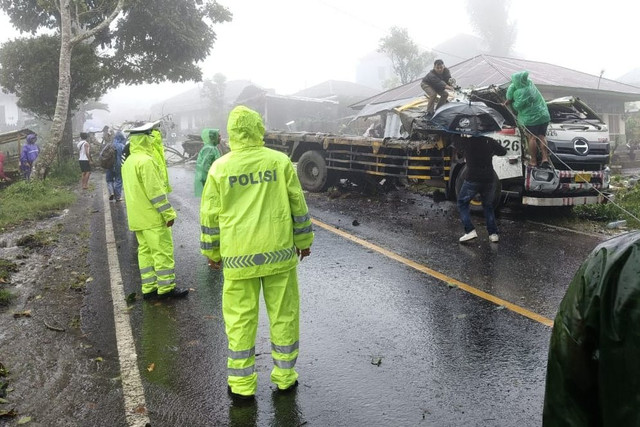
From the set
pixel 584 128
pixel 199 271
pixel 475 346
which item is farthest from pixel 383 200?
pixel 475 346

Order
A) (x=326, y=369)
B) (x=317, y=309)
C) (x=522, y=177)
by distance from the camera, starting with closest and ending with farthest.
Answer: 1. (x=326, y=369)
2. (x=317, y=309)
3. (x=522, y=177)

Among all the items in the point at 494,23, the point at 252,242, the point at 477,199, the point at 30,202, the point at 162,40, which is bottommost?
the point at 30,202

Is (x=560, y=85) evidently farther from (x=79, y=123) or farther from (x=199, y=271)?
(x=79, y=123)

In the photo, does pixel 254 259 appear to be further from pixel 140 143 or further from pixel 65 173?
pixel 65 173

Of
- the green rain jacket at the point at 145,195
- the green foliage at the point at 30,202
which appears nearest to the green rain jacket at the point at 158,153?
the green rain jacket at the point at 145,195

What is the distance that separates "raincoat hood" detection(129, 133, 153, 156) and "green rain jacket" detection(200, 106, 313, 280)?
103 inches

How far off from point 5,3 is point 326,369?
84.4 feet

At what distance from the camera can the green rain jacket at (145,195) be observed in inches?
219

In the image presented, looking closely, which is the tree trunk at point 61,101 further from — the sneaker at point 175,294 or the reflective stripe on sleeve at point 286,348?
the reflective stripe on sleeve at point 286,348

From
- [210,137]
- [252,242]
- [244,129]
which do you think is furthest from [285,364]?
[210,137]

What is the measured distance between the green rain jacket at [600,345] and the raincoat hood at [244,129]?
8.52 ft

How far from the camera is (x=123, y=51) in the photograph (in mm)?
23562

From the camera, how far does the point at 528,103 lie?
867 cm

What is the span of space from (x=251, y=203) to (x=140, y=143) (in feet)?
9.53
